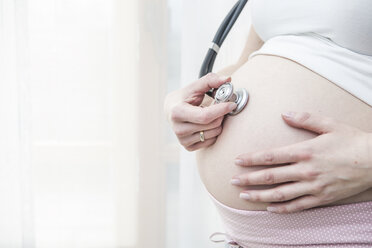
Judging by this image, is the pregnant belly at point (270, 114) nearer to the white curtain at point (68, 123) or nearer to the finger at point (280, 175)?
the finger at point (280, 175)

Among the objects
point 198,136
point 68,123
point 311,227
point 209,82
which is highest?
point 209,82

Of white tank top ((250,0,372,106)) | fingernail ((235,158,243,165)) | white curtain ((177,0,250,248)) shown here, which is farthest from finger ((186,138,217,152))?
white curtain ((177,0,250,248))

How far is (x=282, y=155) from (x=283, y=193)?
63mm

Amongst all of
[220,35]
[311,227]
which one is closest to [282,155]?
[311,227]

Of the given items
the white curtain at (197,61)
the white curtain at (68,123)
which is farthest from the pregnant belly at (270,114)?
the white curtain at (68,123)

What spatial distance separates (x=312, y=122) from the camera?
0.58 meters

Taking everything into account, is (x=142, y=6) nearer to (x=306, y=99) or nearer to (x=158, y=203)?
(x=158, y=203)

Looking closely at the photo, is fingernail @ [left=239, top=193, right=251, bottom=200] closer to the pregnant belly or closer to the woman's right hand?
the pregnant belly

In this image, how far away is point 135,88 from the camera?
1429 mm

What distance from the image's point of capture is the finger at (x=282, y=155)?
0.57 meters

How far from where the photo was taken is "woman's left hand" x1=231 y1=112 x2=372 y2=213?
55cm

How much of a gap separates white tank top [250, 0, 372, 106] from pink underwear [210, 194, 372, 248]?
20cm

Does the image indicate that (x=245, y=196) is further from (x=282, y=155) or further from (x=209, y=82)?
(x=209, y=82)

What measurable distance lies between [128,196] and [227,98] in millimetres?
920
